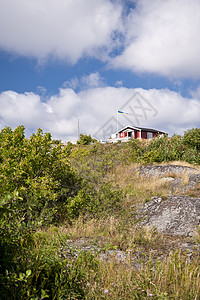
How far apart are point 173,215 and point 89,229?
2.62 meters

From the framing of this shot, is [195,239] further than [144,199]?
No

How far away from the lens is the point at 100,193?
7.13 m

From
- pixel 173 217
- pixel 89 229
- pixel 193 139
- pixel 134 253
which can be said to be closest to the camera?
pixel 134 253

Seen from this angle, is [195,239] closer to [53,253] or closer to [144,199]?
[144,199]

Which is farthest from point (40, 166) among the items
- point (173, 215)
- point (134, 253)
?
point (173, 215)

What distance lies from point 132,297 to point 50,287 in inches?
37.2

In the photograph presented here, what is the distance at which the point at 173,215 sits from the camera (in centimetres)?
662

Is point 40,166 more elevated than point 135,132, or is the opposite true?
point 135,132

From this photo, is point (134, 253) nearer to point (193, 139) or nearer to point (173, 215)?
point (173, 215)

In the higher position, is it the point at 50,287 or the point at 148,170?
the point at 148,170

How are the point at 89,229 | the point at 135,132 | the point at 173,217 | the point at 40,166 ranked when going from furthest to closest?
the point at 135,132, the point at 40,166, the point at 173,217, the point at 89,229

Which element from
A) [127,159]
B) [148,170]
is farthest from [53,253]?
[127,159]

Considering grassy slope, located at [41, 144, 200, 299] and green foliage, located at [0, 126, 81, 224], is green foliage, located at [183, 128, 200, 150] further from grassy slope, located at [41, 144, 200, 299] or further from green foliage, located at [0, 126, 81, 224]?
green foliage, located at [0, 126, 81, 224]

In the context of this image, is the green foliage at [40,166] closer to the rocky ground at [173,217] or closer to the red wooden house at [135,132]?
the rocky ground at [173,217]
